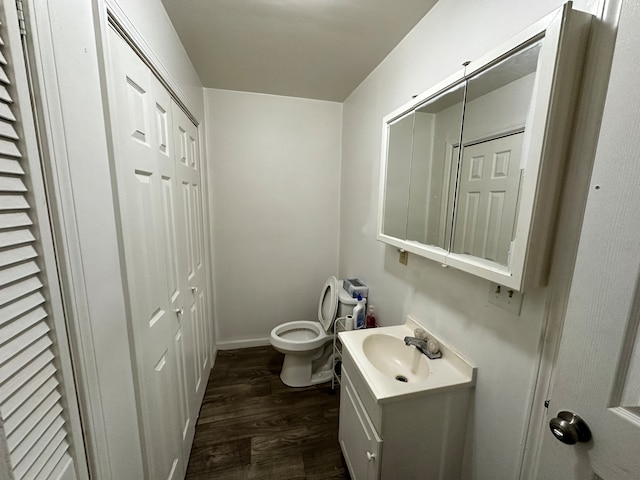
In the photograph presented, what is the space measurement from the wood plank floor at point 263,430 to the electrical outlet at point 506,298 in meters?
1.28

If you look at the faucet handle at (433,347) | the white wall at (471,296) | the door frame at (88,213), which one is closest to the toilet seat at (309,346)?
the white wall at (471,296)

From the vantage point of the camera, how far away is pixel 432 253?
3.47ft

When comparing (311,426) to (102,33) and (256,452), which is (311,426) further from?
(102,33)

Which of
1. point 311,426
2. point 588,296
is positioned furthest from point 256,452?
point 588,296

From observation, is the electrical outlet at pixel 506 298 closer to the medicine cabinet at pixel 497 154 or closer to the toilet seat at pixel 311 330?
the medicine cabinet at pixel 497 154

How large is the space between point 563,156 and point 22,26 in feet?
4.05

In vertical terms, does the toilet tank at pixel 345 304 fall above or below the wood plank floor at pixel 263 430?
above

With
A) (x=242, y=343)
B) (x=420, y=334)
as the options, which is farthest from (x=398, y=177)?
(x=242, y=343)

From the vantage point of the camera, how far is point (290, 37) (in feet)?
4.51

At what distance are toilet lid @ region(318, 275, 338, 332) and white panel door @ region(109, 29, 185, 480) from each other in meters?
1.05

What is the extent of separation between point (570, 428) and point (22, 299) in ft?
3.75

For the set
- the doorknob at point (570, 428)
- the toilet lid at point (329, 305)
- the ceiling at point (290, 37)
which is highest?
the ceiling at point (290, 37)

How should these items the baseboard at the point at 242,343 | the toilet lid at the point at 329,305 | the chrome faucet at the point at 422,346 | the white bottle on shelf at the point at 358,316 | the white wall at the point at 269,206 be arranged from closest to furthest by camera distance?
the chrome faucet at the point at 422,346 → the white bottle on shelf at the point at 358,316 → the toilet lid at the point at 329,305 → the white wall at the point at 269,206 → the baseboard at the point at 242,343

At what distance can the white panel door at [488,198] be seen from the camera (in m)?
0.79
